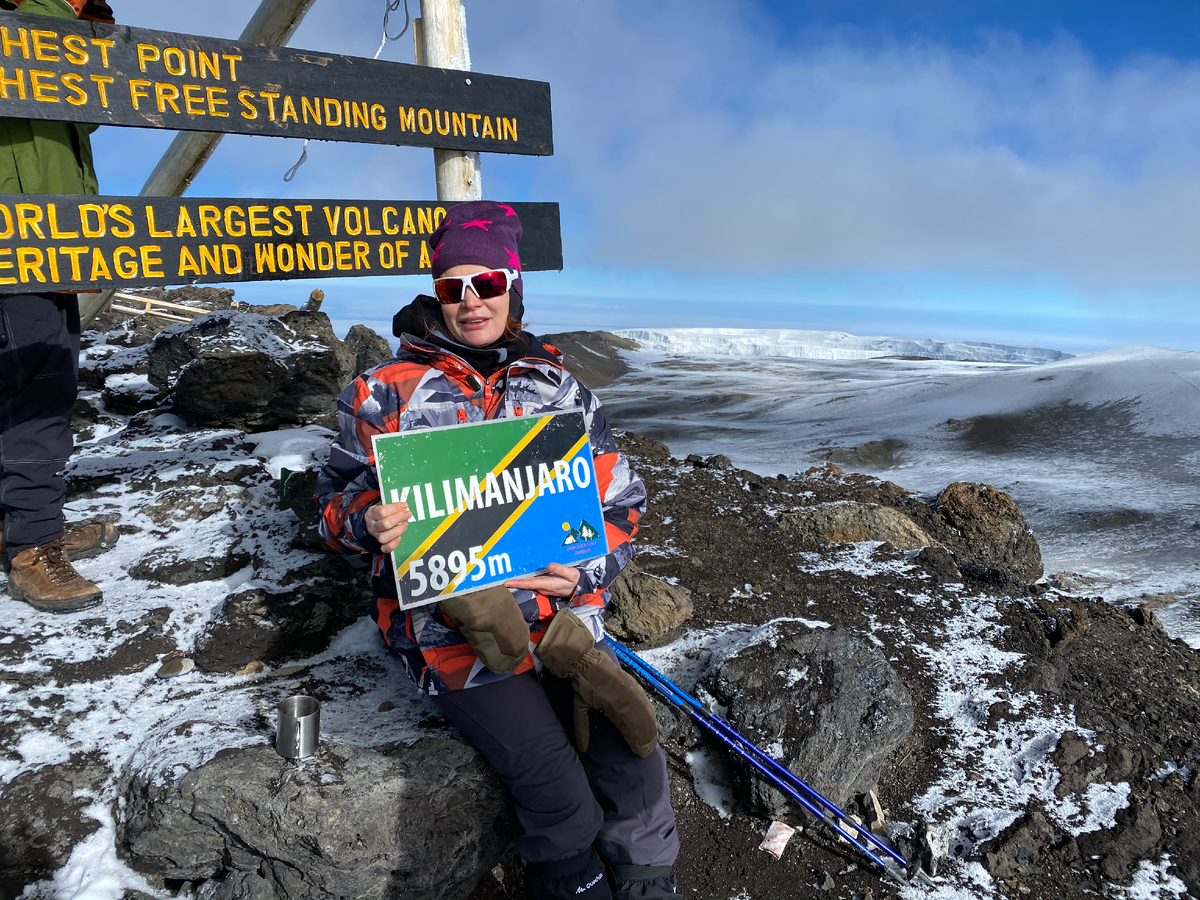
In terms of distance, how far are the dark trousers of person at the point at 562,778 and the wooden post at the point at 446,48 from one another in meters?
2.89

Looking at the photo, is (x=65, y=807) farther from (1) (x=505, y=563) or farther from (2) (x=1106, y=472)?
(2) (x=1106, y=472)

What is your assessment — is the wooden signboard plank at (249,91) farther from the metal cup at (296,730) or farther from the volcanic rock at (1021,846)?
the volcanic rock at (1021,846)

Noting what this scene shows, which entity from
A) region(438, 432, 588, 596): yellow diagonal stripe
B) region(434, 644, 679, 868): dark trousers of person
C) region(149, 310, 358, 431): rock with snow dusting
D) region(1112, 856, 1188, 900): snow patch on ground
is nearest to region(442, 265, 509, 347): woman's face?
region(438, 432, 588, 596): yellow diagonal stripe

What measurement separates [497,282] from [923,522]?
538 cm

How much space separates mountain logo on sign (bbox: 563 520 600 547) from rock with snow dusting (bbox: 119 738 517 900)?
3.00ft

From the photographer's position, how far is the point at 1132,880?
2840 millimetres

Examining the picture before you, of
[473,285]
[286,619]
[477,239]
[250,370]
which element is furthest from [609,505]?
[250,370]

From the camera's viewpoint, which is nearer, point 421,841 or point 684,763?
point 421,841

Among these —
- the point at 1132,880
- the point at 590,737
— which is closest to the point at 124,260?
the point at 590,737

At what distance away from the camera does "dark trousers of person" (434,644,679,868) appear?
8.00ft

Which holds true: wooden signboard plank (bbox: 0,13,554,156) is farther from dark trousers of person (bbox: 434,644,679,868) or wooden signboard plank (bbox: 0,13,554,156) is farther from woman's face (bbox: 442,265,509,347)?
dark trousers of person (bbox: 434,644,679,868)

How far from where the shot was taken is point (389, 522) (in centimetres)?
229

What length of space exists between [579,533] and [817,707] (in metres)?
1.52

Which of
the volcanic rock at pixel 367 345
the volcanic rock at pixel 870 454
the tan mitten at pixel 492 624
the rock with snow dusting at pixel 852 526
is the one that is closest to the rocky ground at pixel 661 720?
the rock with snow dusting at pixel 852 526
